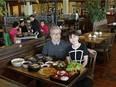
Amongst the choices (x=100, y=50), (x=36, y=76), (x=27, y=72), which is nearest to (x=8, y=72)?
(x=27, y=72)

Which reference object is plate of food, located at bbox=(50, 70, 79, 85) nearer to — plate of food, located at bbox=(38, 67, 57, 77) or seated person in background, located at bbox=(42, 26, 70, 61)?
Result: plate of food, located at bbox=(38, 67, 57, 77)

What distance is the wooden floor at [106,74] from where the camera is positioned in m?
3.20

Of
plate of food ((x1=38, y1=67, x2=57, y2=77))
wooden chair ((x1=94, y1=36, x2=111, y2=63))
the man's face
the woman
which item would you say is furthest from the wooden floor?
plate of food ((x1=38, y1=67, x2=57, y2=77))

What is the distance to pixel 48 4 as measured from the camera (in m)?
16.1

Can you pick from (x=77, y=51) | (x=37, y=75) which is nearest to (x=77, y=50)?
(x=77, y=51)

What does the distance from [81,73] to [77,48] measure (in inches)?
19.8

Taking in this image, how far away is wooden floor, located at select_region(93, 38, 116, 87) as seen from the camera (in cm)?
320

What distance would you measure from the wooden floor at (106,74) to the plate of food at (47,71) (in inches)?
56.8

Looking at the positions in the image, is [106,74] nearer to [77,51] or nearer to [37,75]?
[77,51]

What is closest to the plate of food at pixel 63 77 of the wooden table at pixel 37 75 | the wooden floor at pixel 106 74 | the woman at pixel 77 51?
the wooden table at pixel 37 75

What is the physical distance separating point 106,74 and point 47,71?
6.80 ft

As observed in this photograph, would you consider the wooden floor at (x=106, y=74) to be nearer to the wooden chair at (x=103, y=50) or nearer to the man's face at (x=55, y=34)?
the wooden chair at (x=103, y=50)

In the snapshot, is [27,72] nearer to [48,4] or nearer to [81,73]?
[81,73]

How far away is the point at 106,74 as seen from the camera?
143 inches
